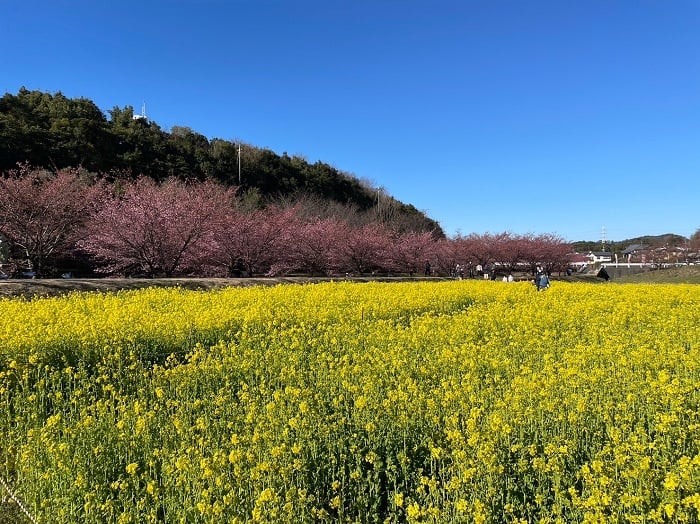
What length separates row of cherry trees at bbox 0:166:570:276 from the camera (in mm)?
17016

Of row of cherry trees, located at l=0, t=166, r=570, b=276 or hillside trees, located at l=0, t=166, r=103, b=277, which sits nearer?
hillside trees, located at l=0, t=166, r=103, b=277

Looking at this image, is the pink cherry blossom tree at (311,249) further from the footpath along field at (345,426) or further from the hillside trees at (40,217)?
the footpath along field at (345,426)

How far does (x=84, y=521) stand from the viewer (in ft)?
9.41

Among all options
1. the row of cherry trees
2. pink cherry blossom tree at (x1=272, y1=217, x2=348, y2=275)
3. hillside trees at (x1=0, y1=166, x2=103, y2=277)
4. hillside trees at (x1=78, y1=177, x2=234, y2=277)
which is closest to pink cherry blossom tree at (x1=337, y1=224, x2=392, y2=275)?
the row of cherry trees

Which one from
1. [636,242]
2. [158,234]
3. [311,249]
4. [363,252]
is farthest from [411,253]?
[636,242]

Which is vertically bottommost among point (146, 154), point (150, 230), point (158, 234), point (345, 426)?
point (345, 426)

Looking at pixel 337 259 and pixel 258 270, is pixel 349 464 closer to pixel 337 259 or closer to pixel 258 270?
pixel 258 270

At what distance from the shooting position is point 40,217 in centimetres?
1669

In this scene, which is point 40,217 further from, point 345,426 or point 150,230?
point 345,426

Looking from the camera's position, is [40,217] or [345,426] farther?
[40,217]

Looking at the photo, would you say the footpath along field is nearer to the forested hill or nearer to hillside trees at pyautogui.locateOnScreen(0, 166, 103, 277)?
hillside trees at pyautogui.locateOnScreen(0, 166, 103, 277)

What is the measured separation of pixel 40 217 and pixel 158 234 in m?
3.83

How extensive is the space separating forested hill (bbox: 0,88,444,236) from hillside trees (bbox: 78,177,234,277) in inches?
361

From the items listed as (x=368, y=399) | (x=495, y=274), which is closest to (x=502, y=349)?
(x=368, y=399)
